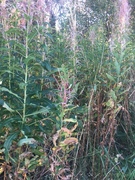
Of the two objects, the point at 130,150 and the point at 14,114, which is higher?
the point at 14,114

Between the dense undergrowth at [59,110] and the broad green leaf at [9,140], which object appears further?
the dense undergrowth at [59,110]

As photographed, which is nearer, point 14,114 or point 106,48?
point 14,114

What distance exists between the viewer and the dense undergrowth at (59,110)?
6.31 ft

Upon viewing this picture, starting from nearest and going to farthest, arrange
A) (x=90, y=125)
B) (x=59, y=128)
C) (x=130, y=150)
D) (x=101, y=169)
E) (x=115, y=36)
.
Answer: (x=59, y=128), (x=101, y=169), (x=90, y=125), (x=130, y=150), (x=115, y=36)

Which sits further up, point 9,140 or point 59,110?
point 59,110

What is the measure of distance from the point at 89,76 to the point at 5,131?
3.84ft

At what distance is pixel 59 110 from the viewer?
197 cm

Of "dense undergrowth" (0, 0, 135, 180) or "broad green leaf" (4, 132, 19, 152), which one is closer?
"broad green leaf" (4, 132, 19, 152)

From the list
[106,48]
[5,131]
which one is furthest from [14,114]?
[106,48]

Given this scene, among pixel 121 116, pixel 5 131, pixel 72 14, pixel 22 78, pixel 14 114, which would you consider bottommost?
pixel 121 116

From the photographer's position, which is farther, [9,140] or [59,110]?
[59,110]

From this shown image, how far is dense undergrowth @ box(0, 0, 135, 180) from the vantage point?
192 cm

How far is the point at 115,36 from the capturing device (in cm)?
316

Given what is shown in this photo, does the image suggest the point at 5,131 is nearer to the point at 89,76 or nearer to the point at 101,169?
the point at 101,169
